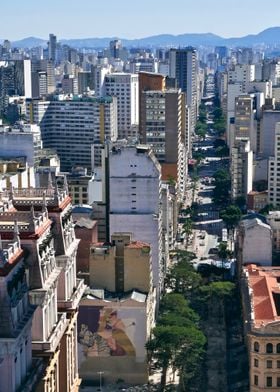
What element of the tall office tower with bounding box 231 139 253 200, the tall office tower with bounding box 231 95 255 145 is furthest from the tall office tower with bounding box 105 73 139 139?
the tall office tower with bounding box 231 139 253 200

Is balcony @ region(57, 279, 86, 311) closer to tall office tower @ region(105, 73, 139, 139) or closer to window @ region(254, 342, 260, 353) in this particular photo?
window @ region(254, 342, 260, 353)

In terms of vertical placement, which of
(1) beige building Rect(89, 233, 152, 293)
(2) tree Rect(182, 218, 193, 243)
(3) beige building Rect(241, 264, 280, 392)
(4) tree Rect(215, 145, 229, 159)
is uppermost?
(1) beige building Rect(89, 233, 152, 293)

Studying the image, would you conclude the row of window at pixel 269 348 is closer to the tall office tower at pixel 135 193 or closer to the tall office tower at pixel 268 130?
the tall office tower at pixel 135 193

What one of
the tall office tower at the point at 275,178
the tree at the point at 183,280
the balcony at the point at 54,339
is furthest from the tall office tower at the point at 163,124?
the balcony at the point at 54,339

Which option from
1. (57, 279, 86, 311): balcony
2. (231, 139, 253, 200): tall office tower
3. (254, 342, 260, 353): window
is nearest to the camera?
(57, 279, 86, 311): balcony

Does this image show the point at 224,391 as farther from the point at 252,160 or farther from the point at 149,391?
the point at 252,160

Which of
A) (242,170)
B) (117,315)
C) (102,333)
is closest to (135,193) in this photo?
(117,315)

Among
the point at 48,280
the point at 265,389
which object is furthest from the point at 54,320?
the point at 265,389
